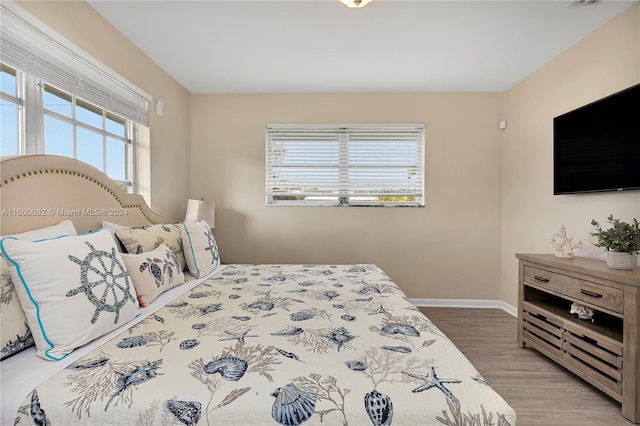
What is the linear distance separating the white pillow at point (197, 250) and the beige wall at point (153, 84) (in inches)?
30.5

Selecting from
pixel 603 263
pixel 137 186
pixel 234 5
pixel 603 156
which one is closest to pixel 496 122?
pixel 603 156

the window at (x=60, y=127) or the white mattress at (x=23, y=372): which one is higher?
the window at (x=60, y=127)

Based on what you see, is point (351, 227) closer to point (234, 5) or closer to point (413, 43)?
point (413, 43)

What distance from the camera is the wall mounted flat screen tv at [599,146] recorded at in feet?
6.53

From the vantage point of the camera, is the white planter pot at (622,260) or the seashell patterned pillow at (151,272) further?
the white planter pot at (622,260)

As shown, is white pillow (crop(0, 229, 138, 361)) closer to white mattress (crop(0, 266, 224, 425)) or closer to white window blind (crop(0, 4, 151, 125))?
white mattress (crop(0, 266, 224, 425))

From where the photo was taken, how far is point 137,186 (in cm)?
277

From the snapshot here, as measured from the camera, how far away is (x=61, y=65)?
1798mm

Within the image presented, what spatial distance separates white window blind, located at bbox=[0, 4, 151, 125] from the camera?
1.49 meters

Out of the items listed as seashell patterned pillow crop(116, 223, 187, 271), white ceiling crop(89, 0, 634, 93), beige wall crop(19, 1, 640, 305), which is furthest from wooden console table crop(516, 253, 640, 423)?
seashell patterned pillow crop(116, 223, 187, 271)

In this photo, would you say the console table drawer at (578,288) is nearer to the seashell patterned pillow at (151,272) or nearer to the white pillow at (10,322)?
the seashell patterned pillow at (151,272)

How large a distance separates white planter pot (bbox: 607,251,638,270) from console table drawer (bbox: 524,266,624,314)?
0.18m

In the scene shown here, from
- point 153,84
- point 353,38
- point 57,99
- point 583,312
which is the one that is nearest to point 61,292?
point 57,99

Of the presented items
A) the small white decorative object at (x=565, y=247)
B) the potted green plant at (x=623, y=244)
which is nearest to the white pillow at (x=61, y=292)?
the potted green plant at (x=623, y=244)
